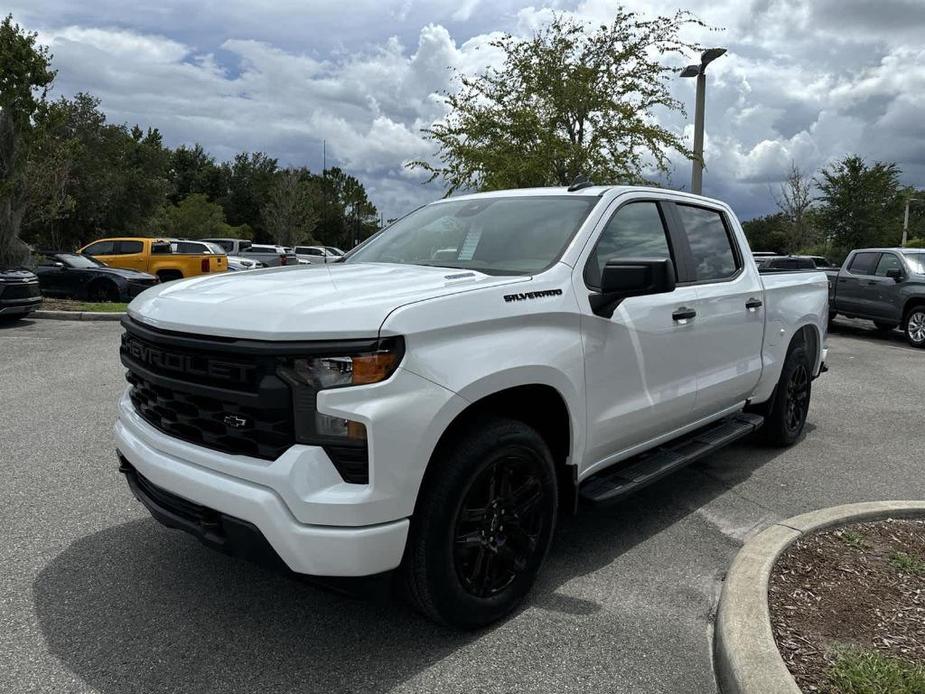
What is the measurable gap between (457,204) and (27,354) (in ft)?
26.0

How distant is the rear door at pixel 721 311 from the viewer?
4293 mm

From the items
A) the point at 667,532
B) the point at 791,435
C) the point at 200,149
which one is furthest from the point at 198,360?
the point at 200,149

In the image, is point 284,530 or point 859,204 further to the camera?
point 859,204

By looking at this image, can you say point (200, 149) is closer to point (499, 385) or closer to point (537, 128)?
point (537, 128)

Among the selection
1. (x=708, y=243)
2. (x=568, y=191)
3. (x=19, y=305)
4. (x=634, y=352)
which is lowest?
(x=19, y=305)

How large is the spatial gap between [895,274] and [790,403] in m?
10.1

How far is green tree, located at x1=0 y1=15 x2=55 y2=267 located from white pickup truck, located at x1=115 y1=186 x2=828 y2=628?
15542 millimetres

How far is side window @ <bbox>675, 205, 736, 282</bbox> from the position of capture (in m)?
4.50

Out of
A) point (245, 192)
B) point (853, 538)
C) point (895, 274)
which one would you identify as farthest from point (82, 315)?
point (245, 192)

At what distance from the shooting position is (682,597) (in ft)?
11.0

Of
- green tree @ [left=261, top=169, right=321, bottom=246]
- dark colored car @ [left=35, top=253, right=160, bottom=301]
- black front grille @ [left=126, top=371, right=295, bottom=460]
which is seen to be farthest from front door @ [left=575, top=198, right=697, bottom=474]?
green tree @ [left=261, top=169, right=321, bottom=246]

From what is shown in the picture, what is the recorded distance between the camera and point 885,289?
14047mm

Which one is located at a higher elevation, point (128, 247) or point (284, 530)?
point (128, 247)

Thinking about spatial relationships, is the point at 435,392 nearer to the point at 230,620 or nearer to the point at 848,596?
the point at 230,620
